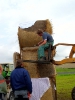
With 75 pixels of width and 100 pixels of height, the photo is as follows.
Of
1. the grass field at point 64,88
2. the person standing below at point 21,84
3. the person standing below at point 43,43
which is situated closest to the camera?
the person standing below at point 21,84

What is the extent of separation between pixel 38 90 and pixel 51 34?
106 inches

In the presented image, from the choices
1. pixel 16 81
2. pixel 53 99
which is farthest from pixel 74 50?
pixel 16 81

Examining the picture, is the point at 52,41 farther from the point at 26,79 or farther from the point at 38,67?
the point at 26,79

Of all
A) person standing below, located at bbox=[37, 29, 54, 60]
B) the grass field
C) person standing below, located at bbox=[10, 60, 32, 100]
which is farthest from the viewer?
the grass field

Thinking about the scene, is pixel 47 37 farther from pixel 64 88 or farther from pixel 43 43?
pixel 64 88

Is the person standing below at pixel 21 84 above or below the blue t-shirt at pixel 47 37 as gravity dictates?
below

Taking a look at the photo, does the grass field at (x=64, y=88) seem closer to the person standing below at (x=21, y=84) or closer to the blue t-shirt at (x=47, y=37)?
the blue t-shirt at (x=47, y=37)

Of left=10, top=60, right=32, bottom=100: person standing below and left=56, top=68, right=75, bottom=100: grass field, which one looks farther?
left=56, top=68, right=75, bottom=100: grass field

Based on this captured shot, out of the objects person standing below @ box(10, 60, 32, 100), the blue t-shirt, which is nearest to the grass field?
the blue t-shirt

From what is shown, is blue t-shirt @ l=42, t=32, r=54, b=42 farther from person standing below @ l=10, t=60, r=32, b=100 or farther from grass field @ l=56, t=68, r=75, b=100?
person standing below @ l=10, t=60, r=32, b=100

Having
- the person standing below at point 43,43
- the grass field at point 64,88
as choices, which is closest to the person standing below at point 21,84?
the person standing below at point 43,43

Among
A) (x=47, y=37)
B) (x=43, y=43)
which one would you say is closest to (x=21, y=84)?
(x=43, y=43)

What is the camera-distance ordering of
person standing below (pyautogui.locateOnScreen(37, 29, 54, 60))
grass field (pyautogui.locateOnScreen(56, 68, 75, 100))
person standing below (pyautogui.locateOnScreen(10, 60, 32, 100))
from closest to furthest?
person standing below (pyautogui.locateOnScreen(10, 60, 32, 100))
person standing below (pyautogui.locateOnScreen(37, 29, 54, 60))
grass field (pyautogui.locateOnScreen(56, 68, 75, 100))

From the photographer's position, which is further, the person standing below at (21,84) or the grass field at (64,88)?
the grass field at (64,88)
